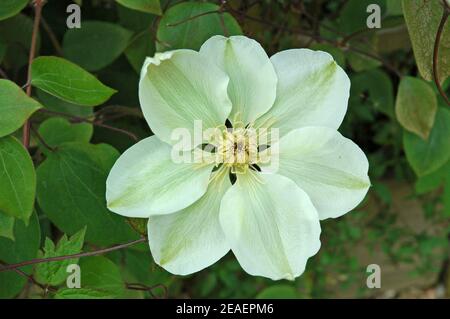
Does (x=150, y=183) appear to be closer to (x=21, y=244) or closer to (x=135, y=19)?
(x=21, y=244)

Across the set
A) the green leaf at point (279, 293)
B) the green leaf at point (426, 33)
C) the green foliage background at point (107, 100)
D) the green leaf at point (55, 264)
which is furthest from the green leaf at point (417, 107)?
the green leaf at point (55, 264)

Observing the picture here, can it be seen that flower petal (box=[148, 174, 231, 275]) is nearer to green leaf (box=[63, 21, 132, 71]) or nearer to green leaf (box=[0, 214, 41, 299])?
green leaf (box=[0, 214, 41, 299])

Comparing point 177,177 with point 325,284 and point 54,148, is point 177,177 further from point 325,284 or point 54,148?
point 325,284

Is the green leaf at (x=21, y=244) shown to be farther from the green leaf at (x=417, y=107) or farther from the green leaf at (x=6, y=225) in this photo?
the green leaf at (x=417, y=107)

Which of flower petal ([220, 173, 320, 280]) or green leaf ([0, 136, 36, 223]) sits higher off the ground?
green leaf ([0, 136, 36, 223])

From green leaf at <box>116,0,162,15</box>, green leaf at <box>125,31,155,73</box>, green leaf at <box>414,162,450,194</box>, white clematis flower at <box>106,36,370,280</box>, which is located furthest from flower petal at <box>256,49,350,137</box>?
green leaf at <box>414,162,450,194</box>

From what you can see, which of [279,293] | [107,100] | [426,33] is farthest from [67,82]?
[279,293]
